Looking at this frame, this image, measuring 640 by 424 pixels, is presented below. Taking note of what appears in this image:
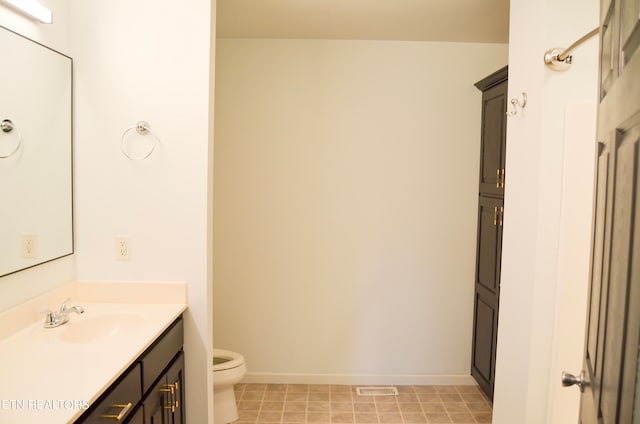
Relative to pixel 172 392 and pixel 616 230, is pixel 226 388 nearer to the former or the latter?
pixel 172 392

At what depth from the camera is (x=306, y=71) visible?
318 centimetres

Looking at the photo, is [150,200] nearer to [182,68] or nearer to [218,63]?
[182,68]

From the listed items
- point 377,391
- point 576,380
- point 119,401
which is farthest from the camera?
point 377,391

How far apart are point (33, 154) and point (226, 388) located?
1703mm

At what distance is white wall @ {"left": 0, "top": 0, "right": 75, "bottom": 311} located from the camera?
1646 mm

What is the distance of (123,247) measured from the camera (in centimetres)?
209

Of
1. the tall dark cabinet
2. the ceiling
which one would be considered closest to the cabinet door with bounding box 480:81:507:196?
the tall dark cabinet

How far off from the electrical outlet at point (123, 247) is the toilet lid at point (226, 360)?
93 cm

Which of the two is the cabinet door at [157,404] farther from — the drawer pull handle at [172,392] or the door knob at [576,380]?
the door knob at [576,380]

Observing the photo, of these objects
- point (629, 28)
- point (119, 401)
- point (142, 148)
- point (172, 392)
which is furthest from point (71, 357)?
point (629, 28)

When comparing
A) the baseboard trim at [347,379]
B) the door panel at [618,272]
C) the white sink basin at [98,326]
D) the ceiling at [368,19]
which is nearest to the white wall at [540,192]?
the ceiling at [368,19]

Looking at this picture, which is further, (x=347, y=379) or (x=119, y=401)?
(x=347, y=379)

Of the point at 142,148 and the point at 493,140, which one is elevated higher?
the point at 493,140

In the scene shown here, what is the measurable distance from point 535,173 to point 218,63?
2268 mm
